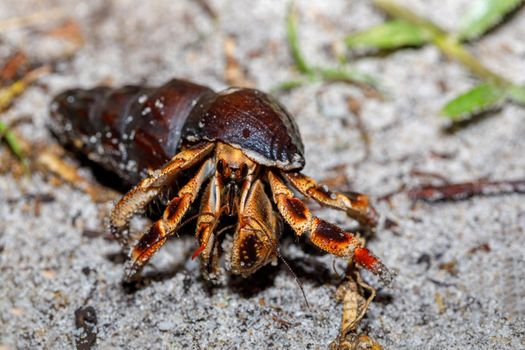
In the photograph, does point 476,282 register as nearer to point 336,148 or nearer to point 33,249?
point 336,148

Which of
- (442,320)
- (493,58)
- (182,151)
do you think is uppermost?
(182,151)

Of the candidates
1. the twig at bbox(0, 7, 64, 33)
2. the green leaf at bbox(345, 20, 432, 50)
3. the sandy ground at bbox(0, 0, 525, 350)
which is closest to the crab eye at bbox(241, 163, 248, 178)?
the sandy ground at bbox(0, 0, 525, 350)

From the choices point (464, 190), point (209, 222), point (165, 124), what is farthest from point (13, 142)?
point (464, 190)

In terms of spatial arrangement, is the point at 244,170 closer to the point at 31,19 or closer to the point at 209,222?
the point at 209,222

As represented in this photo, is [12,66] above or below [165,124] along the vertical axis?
below

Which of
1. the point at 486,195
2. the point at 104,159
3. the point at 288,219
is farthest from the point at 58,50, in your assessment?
the point at 486,195
